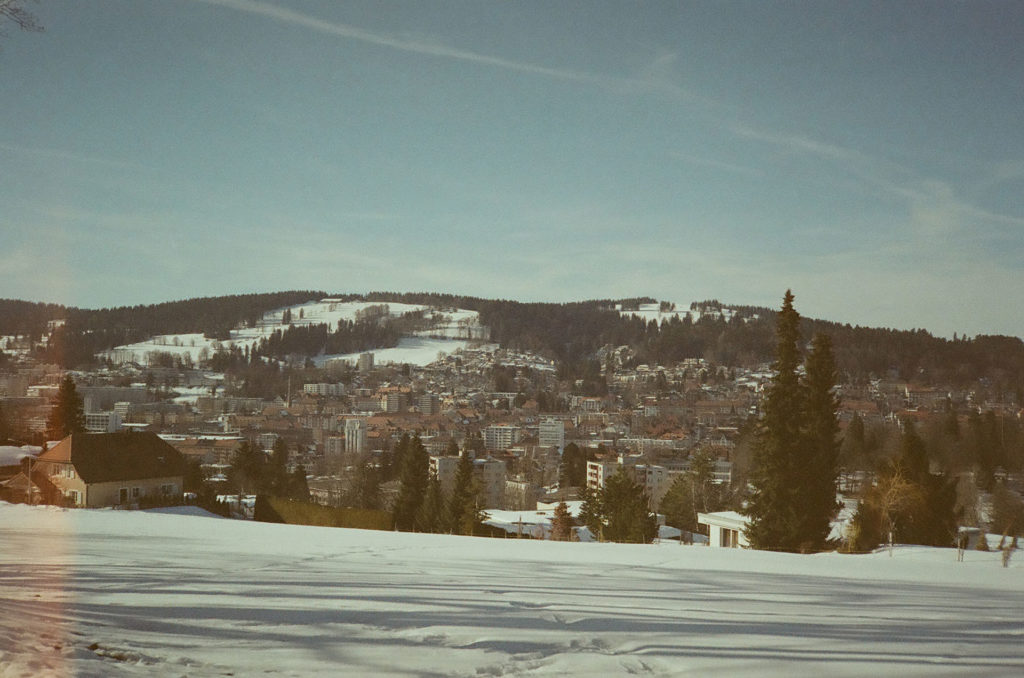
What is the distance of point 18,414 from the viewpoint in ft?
107

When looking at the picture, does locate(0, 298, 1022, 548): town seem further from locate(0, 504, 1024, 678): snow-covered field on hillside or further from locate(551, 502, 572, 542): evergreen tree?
locate(0, 504, 1024, 678): snow-covered field on hillside

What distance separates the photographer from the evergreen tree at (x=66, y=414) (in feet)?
77.5

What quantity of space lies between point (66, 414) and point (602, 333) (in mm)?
105048

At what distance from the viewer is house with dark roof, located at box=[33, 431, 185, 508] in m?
16.9

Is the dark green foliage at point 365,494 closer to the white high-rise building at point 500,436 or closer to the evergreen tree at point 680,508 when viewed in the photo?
the evergreen tree at point 680,508

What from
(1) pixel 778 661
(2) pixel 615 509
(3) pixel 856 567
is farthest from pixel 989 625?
(2) pixel 615 509

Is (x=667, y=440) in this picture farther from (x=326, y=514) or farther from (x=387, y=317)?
(x=387, y=317)

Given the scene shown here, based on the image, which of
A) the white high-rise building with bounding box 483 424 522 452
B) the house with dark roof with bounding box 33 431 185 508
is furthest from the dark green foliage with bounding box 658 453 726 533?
the white high-rise building with bounding box 483 424 522 452

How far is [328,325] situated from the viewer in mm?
123875

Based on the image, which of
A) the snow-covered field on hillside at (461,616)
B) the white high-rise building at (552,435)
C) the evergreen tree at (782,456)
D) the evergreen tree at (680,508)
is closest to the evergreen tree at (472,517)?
the evergreen tree at (782,456)

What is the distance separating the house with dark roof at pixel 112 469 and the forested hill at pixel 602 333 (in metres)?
32.4

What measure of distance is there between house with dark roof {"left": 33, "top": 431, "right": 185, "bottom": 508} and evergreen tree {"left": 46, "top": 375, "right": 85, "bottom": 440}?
6.11m

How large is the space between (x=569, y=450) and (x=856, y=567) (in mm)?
50697

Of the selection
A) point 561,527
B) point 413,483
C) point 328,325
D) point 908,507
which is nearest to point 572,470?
point 413,483
